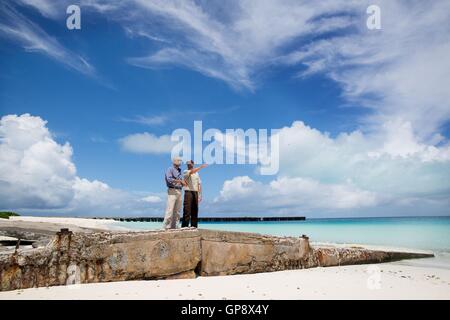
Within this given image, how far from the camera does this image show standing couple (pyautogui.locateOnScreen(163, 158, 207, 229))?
7.19m

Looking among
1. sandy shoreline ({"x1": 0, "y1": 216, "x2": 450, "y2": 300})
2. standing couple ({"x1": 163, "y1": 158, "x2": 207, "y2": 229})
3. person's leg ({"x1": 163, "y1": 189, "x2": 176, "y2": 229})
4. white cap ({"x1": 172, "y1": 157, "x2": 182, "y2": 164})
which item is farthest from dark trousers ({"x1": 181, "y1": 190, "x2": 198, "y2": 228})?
sandy shoreline ({"x1": 0, "y1": 216, "x2": 450, "y2": 300})

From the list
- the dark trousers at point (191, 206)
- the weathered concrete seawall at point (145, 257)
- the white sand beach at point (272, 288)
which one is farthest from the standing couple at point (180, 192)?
the white sand beach at point (272, 288)

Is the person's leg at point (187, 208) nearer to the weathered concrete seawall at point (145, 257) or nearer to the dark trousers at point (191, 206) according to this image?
the dark trousers at point (191, 206)

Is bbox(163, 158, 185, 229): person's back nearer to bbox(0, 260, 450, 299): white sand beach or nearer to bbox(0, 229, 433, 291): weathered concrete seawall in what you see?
bbox(0, 229, 433, 291): weathered concrete seawall

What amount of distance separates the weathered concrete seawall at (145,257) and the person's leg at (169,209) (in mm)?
1268

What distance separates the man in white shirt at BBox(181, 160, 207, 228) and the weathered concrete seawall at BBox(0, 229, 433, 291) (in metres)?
1.22

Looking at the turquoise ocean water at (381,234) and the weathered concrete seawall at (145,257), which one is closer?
the weathered concrete seawall at (145,257)

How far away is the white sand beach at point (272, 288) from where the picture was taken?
466 centimetres

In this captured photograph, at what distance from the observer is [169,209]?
716cm

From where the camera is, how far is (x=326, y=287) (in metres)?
5.45

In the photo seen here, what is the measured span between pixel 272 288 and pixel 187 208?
2.73 metres

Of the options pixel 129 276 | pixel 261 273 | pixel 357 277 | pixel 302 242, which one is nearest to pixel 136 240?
pixel 129 276
